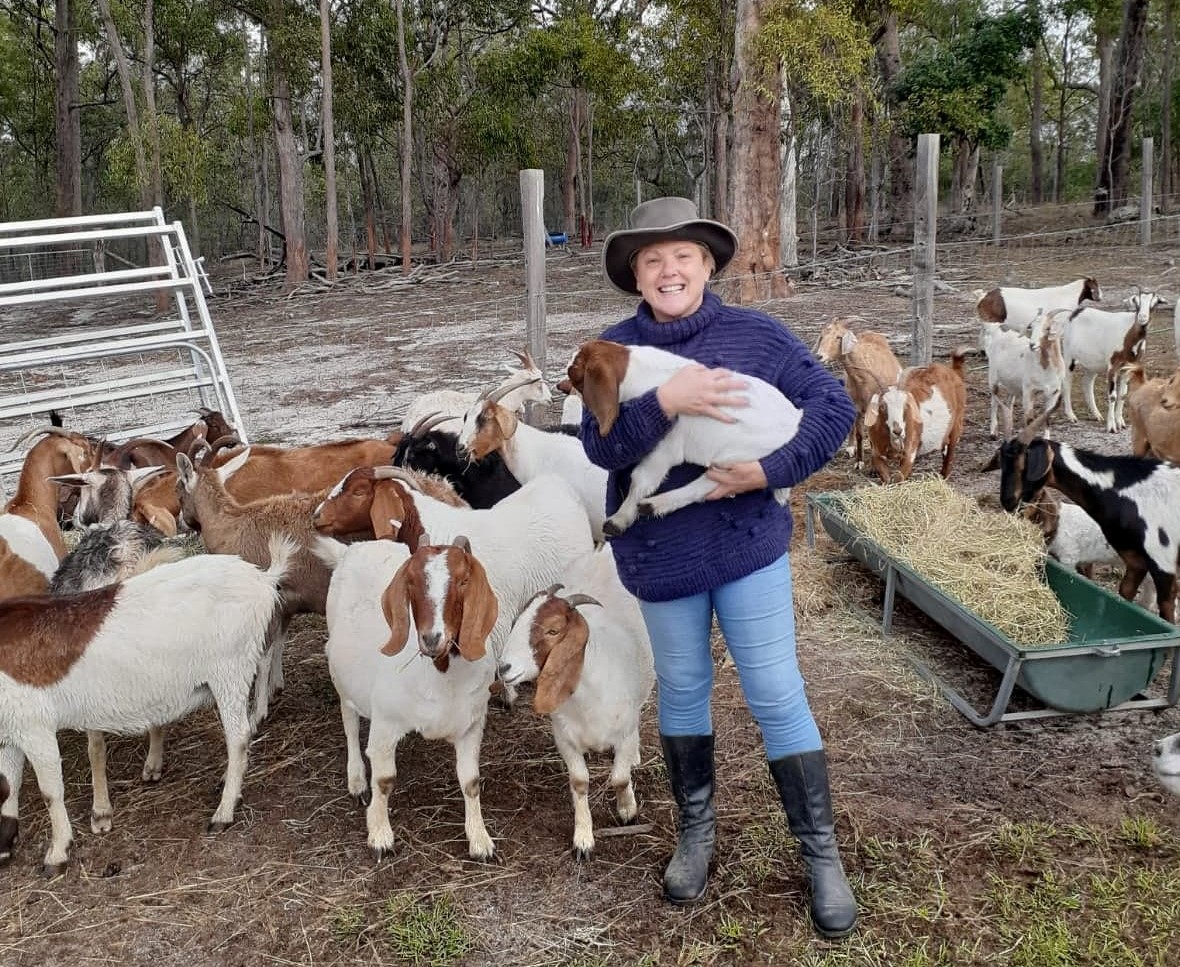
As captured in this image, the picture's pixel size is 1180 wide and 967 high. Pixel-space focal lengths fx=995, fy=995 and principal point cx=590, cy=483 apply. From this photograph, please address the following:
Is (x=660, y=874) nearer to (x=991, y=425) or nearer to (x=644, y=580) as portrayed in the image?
(x=644, y=580)

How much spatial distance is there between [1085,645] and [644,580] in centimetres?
210

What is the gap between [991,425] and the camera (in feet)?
28.8

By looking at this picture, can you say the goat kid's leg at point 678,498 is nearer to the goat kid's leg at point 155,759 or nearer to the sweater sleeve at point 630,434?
the sweater sleeve at point 630,434

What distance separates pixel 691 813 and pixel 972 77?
88.1 feet

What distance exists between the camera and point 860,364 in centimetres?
822

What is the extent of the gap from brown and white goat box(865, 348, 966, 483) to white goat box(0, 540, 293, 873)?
468cm

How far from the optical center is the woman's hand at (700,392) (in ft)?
8.39

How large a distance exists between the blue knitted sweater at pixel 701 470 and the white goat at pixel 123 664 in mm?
1785

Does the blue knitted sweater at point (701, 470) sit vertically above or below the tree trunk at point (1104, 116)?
below

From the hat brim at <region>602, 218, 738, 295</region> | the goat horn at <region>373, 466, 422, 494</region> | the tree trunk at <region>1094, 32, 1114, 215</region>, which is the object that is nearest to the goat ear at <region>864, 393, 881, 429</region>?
the goat horn at <region>373, 466, 422, 494</region>

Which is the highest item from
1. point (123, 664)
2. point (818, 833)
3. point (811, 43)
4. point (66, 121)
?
point (66, 121)

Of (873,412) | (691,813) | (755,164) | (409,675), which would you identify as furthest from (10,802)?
(755,164)

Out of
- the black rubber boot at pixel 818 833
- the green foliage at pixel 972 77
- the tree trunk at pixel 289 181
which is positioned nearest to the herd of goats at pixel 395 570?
the black rubber boot at pixel 818 833

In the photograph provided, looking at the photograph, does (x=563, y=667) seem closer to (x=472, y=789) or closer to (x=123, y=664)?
(x=472, y=789)
